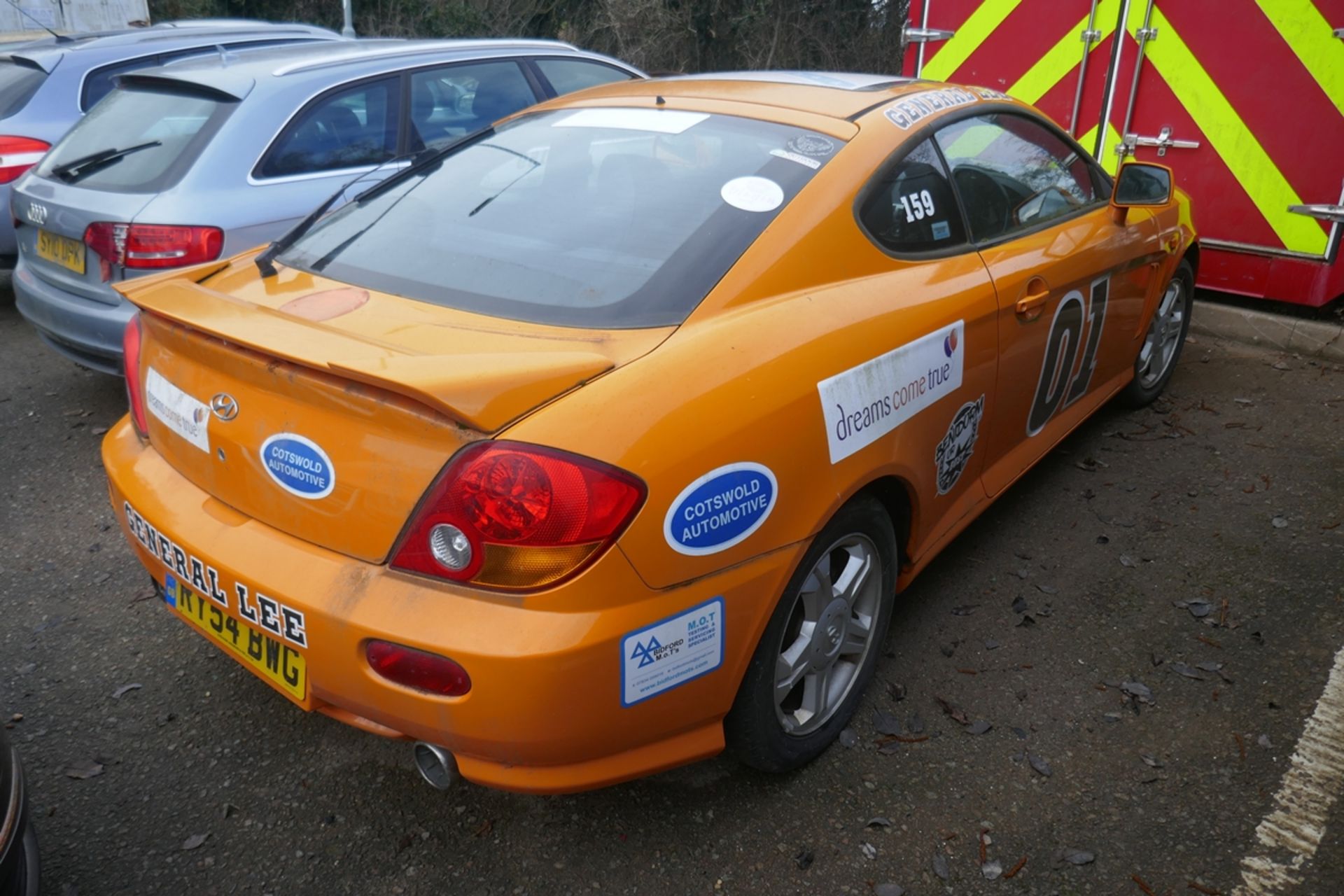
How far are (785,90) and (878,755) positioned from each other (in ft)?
5.94

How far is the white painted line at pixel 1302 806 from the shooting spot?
2156mm

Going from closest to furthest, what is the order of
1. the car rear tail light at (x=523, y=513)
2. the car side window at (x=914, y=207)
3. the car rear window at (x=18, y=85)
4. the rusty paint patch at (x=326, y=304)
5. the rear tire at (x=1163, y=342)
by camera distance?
1. the car rear tail light at (x=523, y=513)
2. the rusty paint patch at (x=326, y=304)
3. the car side window at (x=914, y=207)
4. the rear tire at (x=1163, y=342)
5. the car rear window at (x=18, y=85)

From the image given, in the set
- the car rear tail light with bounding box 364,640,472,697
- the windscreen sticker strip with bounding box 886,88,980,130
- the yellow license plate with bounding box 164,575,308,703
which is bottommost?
the yellow license plate with bounding box 164,575,308,703

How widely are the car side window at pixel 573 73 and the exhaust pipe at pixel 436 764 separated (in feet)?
14.0

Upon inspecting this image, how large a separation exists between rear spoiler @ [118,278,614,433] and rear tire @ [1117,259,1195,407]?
321 cm

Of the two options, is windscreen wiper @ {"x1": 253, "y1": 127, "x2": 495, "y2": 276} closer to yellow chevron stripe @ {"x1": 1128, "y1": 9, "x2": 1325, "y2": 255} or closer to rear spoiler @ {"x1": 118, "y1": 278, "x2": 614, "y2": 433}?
rear spoiler @ {"x1": 118, "y1": 278, "x2": 614, "y2": 433}

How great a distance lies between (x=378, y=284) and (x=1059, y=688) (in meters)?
2.04

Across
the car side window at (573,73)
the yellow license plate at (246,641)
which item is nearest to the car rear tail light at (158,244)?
the yellow license plate at (246,641)

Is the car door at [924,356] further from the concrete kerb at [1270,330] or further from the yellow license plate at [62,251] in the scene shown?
the concrete kerb at [1270,330]

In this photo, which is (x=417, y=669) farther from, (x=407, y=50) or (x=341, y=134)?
(x=407, y=50)

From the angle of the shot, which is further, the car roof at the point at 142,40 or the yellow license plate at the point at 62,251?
the car roof at the point at 142,40

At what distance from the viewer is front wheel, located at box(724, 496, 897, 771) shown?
217 cm

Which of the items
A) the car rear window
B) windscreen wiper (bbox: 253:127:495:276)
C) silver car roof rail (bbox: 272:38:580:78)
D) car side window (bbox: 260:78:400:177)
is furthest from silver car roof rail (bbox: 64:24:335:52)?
windscreen wiper (bbox: 253:127:495:276)

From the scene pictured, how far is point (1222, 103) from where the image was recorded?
207 inches
